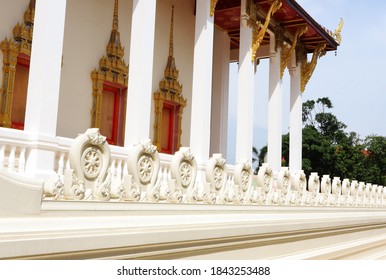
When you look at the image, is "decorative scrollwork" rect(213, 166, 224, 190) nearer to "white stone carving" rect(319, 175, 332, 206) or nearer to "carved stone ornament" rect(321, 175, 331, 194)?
"white stone carving" rect(319, 175, 332, 206)

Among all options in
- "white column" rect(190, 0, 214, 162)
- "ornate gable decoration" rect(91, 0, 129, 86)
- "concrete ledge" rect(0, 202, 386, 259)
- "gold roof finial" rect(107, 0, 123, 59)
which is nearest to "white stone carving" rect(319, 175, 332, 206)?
"white column" rect(190, 0, 214, 162)

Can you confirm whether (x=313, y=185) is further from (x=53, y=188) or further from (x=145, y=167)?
(x=53, y=188)

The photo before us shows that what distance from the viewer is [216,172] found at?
5.86 meters

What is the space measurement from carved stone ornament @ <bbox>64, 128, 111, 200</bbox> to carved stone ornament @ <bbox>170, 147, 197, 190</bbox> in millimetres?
1074

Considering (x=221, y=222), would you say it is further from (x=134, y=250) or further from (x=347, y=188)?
(x=347, y=188)

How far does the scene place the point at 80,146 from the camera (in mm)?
3861

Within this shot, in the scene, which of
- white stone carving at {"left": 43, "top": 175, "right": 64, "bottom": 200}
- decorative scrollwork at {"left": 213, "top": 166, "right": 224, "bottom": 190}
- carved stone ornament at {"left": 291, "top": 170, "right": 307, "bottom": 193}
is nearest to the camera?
white stone carving at {"left": 43, "top": 175, "right": 64, "bottom": 200}

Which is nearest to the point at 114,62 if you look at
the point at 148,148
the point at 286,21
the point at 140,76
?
the point at 140,76

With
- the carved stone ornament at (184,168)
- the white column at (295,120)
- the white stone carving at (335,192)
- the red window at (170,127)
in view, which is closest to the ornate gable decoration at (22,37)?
the red window at (170,127)

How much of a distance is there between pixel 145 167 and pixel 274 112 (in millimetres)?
11099

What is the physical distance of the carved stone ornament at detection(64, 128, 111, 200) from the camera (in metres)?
3.68

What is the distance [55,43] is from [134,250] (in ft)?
16.9

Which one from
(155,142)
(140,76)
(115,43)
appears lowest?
(155,142)
